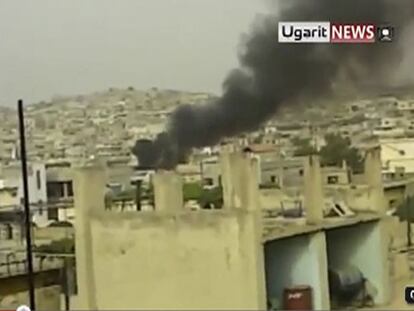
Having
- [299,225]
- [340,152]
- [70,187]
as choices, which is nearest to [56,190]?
[70,187]

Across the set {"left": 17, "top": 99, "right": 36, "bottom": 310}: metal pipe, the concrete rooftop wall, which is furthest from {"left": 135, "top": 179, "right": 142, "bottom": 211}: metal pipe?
{"left": 17, "top": 99, "right": 36, "bottom": 310}: metal pipe

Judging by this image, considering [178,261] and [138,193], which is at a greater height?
[138,193]

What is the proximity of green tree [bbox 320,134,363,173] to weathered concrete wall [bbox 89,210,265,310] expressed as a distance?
0.93ft

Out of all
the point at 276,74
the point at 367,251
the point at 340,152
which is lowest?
the point at 367,251

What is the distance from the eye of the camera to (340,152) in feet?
6.49

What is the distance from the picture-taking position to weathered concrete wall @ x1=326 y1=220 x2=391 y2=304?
1.97m

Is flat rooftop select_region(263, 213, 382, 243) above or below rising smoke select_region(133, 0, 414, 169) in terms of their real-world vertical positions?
below

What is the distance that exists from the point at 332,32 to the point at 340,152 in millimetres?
325

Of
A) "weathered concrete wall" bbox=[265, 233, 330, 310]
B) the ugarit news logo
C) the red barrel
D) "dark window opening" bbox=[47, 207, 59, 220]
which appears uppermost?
the ugarit news logo

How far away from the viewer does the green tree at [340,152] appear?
6.47ft

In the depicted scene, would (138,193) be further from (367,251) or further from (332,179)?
(367,251)

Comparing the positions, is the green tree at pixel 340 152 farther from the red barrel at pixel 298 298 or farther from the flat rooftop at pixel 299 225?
the red barrel at pixel 298 298

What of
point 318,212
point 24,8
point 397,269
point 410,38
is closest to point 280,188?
point 318,212

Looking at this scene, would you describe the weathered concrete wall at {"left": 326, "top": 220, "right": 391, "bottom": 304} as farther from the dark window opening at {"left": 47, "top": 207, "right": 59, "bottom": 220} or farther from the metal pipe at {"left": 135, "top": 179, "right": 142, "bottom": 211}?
the dark window opening at {"left": 47, "top": 207, "right": 59, "bottom": 220}
